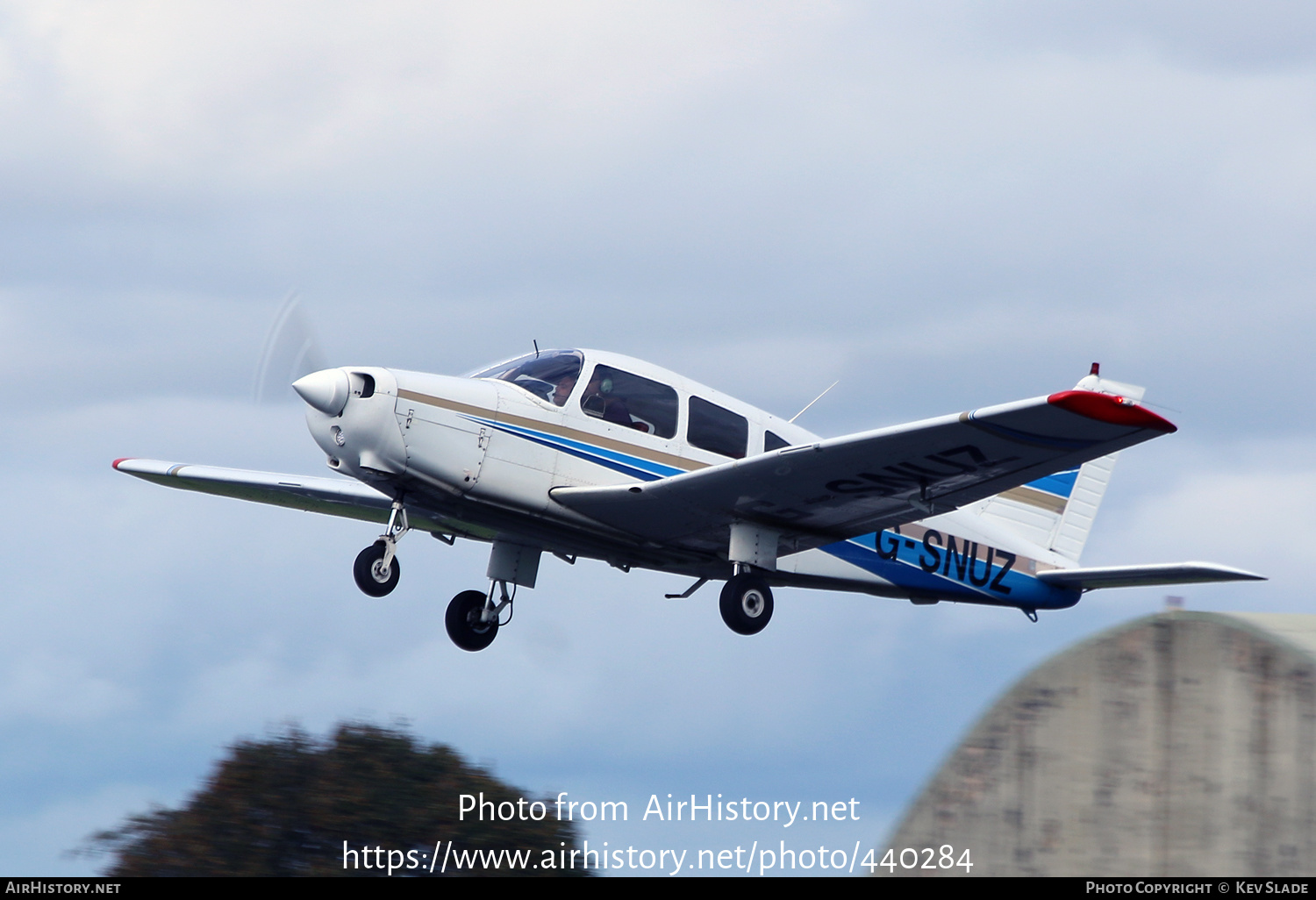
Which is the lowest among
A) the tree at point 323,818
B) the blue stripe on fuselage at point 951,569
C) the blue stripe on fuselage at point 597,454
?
the tree at point 323,818

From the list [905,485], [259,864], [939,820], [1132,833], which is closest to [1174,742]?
[1132,833]

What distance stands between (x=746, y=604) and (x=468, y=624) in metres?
3.19

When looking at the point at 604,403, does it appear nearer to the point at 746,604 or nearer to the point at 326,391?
the point at 746,604

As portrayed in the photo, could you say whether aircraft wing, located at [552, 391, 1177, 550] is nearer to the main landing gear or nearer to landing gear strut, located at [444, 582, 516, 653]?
the main landing gear

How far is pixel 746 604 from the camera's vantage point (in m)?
14.5

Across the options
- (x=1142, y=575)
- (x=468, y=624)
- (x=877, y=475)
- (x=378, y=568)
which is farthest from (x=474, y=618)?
(x=1142, y=575)

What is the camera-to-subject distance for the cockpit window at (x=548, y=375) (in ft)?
46.1

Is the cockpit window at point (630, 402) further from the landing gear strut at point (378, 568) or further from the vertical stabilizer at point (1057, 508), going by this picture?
the vertical stabilizer at point (1057, 508)

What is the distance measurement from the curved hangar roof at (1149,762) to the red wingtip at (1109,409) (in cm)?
173

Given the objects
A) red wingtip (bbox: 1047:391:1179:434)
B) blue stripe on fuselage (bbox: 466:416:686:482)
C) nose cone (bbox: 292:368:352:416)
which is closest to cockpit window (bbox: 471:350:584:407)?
blue stripe on fuselage (bbox: 466:416:686:482)

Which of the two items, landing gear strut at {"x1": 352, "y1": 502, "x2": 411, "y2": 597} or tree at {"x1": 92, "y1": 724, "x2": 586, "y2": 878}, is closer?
landing gear strut at {"x1": 352, "y1": 502, "x2": 411, "y2": 597}

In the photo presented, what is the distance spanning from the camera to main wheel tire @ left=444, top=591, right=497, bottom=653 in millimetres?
15758

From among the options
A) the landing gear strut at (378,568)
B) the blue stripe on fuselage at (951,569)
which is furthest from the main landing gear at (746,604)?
the landing gear strut at (378,568)

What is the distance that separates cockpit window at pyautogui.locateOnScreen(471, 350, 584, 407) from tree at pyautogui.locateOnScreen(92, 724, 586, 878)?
559 centimetres
